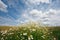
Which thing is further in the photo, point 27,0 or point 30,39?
point 27,0

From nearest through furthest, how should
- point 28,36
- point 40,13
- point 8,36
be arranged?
point 28,36 < point 8,36 < point 40,13

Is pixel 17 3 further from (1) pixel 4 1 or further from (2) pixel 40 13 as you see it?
(2) pixel 40 13

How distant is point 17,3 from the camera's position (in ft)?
15.2

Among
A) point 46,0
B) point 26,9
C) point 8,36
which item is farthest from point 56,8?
point 8,36

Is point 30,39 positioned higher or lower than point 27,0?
lower

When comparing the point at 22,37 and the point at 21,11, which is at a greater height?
the point at 21,11

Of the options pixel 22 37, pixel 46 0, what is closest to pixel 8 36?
pixel 22 37

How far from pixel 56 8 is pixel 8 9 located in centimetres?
129

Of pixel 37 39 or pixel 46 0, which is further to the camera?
pixel 46 0

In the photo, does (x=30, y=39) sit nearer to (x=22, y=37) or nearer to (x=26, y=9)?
(x=22, y=37)

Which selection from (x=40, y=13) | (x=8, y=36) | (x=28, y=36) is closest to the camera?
(x=28, y=36)

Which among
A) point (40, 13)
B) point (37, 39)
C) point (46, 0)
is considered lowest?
point (37, 39)

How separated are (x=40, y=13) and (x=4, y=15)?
0.98 meters

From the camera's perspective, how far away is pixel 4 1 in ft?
15.2
